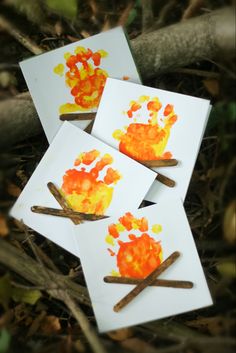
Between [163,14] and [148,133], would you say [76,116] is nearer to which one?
[148,133]

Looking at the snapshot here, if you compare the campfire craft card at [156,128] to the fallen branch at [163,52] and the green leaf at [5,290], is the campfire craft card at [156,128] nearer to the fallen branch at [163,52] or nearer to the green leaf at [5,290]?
the fallen branch at [163,52]

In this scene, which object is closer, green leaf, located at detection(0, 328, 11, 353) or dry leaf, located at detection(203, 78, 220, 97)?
green leaf, located at detection(0, 328, 11, 353)

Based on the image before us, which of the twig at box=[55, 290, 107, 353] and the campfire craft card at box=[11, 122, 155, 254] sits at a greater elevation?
the campfire craft card at box=[11, 122, 155, 254]

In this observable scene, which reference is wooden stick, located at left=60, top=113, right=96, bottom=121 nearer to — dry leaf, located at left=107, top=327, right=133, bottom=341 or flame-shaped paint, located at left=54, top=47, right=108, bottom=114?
flame-shaped paint, located at left=54, top=47, right=108, bottom=114

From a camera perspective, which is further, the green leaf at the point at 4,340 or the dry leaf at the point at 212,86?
the dry leaf at the point at 212,86

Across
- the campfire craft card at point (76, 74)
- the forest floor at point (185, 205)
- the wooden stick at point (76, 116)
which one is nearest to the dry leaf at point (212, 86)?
the forest floor at point (185, 205)

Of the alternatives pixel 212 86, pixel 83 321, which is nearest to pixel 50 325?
pixel 83 321

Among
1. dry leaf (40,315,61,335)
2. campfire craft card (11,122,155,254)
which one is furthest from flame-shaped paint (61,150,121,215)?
dry leaf (40,315,61,335)
